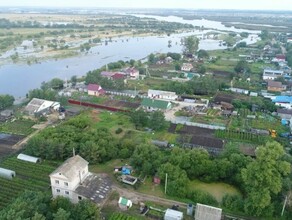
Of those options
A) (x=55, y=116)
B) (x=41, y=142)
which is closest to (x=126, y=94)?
(x=55, y=116)

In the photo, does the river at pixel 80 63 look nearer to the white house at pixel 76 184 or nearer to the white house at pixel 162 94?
the white house at pixel 162 94

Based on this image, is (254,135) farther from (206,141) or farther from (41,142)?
(41,142)

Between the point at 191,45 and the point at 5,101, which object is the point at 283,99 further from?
the point at 5,101

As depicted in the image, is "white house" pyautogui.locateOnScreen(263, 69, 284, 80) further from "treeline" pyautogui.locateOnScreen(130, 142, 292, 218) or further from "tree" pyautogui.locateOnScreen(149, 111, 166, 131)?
"treeline" pyautogui.locateOnScreen(130, 142, 292, 218)

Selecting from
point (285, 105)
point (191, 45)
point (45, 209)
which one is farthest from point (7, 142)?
point (191, 45)

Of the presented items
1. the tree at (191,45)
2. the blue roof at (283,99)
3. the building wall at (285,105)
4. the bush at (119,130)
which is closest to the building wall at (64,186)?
the bush at (119,130)

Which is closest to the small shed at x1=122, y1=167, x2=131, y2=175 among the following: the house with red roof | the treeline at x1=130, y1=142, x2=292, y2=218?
the treeline at x1=130, y1=142, x2=292, y2=218
